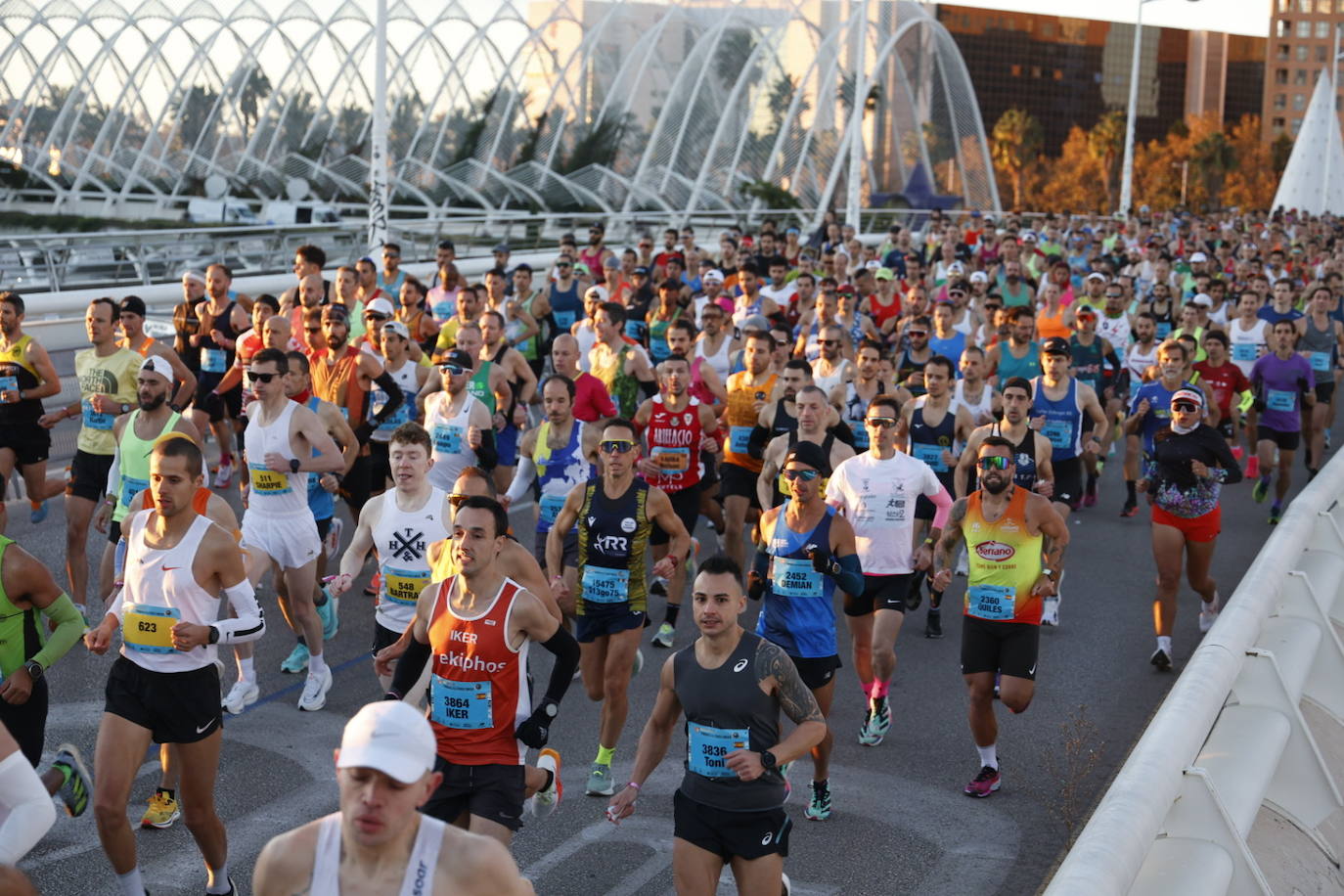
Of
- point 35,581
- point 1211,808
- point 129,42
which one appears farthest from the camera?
point 129,42

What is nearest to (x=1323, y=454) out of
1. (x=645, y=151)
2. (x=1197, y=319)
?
(x=1197, y=319)

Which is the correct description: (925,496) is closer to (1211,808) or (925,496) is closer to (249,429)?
(249,429)

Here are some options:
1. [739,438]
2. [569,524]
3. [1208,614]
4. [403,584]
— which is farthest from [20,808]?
[1208,614]

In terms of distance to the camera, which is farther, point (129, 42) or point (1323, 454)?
point (129, 42)

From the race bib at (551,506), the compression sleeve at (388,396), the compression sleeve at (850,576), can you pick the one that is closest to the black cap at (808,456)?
the compression sleeve at (850,576)

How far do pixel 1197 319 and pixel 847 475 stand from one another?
28.3 ft

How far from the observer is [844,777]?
773 cm

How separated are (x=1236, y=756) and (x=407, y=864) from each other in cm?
252

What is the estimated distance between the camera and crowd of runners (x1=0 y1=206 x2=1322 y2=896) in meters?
5.41

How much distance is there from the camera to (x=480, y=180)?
5259 cm

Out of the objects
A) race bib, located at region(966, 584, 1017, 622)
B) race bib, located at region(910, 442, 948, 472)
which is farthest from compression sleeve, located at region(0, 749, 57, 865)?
race bib, located at region(910, 442, 948, 472)

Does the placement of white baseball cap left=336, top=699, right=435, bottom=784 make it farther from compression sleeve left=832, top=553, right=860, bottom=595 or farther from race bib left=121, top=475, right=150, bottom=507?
race bib left=121, top=475, right=150, bottom=507

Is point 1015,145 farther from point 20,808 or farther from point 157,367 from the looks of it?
point 20,808

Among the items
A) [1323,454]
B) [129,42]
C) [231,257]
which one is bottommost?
[1323,454]
